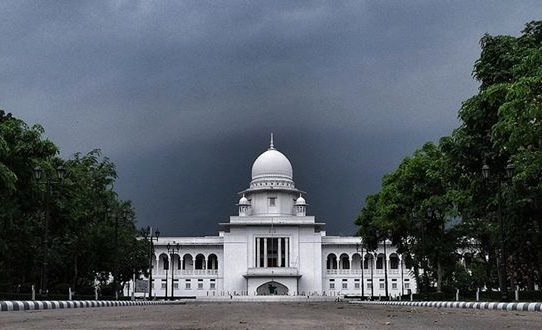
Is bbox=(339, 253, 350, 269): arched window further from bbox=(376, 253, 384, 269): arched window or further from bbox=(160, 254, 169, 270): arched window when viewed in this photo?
bbox=(160, 254, 169, 270): arched window

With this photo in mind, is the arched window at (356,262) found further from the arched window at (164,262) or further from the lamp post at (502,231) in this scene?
the lamp post at (502,231)

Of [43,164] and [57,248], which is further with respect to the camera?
[57,248]

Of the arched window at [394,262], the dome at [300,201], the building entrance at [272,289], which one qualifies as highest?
the dome at [300,201]

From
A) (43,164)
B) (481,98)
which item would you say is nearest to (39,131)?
(43,164)

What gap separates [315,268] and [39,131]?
197ft

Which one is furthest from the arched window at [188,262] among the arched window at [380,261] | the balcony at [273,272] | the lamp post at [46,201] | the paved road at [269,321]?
the paved road at [269,321]

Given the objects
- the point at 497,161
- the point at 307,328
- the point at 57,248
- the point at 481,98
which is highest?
the point at 481,98

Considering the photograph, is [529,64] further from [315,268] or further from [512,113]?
[315,268]

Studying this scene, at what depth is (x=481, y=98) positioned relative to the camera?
24344mm

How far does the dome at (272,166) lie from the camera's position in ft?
293

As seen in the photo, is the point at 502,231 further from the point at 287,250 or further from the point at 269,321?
the point at 287,250

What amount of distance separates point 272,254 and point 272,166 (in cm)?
1138

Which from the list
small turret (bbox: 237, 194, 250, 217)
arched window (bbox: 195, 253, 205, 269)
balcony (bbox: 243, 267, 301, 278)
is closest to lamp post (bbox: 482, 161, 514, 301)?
balcony (bbox: 243, 267, 301, 278)

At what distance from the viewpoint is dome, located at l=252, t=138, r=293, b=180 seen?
293ft
